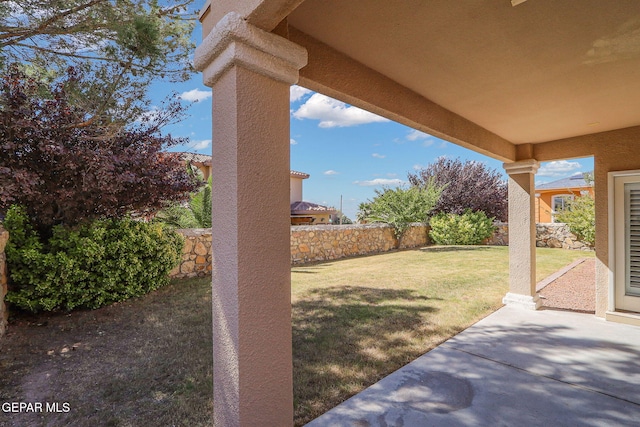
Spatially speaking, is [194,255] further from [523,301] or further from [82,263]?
[523,301]

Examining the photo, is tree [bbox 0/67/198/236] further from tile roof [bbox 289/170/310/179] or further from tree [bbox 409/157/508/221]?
tile roof [bbox 289/170/310/179]

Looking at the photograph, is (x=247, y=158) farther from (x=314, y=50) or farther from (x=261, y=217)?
(x=314, y=50)

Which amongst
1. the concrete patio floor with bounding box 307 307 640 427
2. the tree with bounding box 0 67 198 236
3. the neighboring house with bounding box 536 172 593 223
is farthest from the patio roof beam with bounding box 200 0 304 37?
the neighboring house with bounding box 536 172 593 223

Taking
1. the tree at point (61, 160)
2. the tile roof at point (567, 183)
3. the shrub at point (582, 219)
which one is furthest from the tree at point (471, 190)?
the tree at point (61, 160)

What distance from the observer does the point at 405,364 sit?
3418 millimetres

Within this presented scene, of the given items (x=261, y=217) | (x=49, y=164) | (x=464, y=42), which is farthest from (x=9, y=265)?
(x=464, y=42)

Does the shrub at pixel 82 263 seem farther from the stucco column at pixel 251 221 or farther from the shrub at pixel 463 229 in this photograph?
the shrub at pixel 463 229

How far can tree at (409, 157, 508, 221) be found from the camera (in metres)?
17.4

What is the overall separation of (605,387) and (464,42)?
11.3 ft

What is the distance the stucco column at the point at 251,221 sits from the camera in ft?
5.65

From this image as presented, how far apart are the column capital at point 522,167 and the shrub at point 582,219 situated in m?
10.7

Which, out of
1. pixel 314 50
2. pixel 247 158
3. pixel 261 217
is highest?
pixel 314 50

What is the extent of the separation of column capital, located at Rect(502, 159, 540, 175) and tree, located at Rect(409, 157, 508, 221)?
38.5ft

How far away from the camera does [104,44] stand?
5.00 meters
